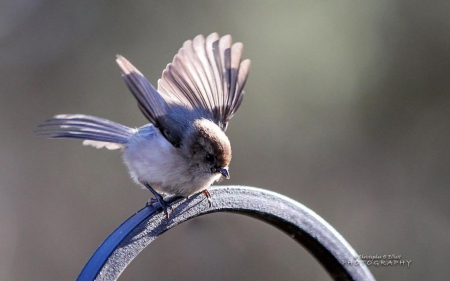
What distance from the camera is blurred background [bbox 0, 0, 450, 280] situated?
508cm

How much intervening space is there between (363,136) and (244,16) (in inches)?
60.5

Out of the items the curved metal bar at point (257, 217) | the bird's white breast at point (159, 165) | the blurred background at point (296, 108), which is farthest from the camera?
the blurred background at point (296, 108)

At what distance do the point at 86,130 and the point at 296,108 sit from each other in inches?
106

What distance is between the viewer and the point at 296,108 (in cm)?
522

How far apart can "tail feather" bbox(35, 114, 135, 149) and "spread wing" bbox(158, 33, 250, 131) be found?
0.35 meters

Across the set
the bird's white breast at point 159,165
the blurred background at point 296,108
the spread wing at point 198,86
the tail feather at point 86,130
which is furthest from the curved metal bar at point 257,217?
the blurred background at point 296,108

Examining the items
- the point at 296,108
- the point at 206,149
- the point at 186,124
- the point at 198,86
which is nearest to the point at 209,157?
the point at 206,149

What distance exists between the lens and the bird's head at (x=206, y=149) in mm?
2771

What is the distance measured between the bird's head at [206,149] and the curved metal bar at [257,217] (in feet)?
1.84

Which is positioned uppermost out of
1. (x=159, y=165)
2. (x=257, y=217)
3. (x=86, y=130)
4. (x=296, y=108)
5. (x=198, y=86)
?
(x=296, y=108)

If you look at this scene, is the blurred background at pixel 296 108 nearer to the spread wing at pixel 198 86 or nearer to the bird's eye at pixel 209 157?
the spread wing at pixel 198 86

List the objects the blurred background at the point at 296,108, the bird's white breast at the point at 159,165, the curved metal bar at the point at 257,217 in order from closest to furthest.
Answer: the curved metal bar at the point at 257,217, the bird's white breast at the point at 159,165, the blurred background at the point at 296,108

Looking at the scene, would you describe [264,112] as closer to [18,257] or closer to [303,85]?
[303,85]

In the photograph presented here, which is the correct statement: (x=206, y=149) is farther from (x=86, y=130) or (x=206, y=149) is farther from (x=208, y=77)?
(x=86, y=130)
